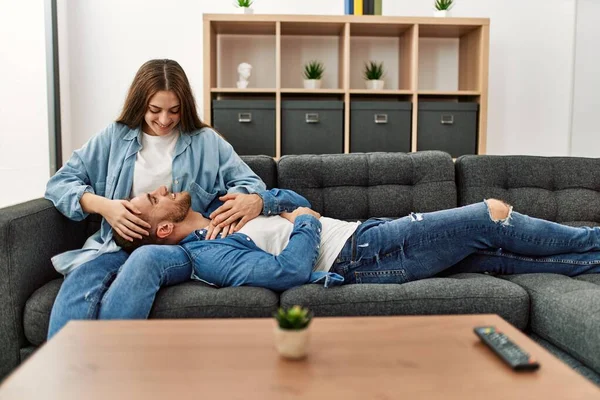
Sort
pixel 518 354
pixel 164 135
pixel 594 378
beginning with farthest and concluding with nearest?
pixel 164 135 → pixel 594 378 → pixel 518 354

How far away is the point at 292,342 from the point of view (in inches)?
40.4

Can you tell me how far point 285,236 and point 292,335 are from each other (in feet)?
2.98

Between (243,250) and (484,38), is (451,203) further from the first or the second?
(484,38)

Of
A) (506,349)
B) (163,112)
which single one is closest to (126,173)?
(163,112)

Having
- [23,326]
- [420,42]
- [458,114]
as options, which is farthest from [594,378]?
[420,42]

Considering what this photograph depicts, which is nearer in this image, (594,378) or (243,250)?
(594,378)

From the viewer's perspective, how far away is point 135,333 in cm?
116

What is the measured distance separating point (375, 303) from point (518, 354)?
2.23ft

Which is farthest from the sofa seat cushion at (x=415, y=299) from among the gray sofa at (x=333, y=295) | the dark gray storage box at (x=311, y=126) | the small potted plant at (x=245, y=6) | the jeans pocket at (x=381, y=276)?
the small potted plant at (x=245, y=6)

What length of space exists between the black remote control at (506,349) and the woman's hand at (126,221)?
1122mm

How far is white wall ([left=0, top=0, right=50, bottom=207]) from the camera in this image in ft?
8.57

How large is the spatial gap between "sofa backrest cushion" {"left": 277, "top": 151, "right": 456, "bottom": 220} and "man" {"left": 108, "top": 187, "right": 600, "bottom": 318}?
30cm

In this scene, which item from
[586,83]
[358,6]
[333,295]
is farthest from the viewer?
[586,83]

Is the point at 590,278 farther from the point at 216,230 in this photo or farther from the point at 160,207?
the point at 160,207
